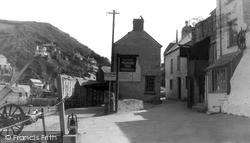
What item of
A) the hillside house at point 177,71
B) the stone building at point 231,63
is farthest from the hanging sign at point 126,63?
the hillside house at point 177,71

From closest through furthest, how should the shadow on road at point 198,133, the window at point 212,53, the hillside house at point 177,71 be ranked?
1. the shadow on road at point 198,133
2. the window at point 212,53
3. the hillside house at point 177,71

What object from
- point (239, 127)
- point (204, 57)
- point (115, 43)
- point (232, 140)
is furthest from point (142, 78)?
point (232, 140)

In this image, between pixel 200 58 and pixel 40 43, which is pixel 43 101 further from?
pixel 40 43

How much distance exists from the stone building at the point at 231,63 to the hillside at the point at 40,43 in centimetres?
4356

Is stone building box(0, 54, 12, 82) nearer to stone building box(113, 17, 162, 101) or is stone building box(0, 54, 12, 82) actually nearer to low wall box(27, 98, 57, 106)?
low wall box(27, 98, 57, 106)

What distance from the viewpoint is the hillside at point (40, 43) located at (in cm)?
9662

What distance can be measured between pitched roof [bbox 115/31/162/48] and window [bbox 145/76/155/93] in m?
3.56

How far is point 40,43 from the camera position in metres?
97.4

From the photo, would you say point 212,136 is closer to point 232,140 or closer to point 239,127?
point 232,140

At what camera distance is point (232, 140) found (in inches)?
397

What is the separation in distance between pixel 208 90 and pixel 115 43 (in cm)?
1459

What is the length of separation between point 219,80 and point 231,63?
7.20 ft

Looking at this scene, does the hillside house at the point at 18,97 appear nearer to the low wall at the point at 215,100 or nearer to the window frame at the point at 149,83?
the window frame at the point at 149,83

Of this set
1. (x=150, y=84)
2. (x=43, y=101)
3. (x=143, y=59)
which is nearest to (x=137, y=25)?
(x=143, y=59)
